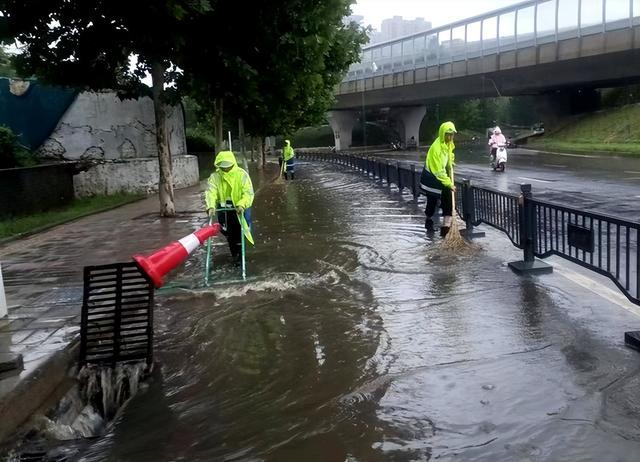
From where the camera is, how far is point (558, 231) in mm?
6711

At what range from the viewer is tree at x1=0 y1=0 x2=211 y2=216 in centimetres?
1082

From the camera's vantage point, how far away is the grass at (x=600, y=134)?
3300cm

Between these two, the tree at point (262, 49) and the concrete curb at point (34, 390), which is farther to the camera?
the tree at point (262, 49)

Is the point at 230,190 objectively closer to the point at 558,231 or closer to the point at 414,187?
the point at 558,231

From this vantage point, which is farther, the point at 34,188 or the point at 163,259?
the point at 34,188

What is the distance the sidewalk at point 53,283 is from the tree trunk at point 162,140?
1.28 ft

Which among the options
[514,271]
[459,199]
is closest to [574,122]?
[459,199]

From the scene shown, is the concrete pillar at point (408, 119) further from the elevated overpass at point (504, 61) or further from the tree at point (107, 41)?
the tree at point (107, 41)

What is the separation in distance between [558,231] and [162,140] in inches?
363

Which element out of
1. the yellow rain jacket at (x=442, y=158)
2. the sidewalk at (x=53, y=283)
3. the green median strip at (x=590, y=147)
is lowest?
the sidewalk at (x=53, y=283)

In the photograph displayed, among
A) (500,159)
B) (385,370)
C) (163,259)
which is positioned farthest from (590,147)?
(163,259)

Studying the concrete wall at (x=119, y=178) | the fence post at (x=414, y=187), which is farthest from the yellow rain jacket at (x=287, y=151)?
the fence post at (x=414, y=187)

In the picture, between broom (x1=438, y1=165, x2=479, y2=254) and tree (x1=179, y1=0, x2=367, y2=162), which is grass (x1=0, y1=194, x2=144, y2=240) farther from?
broom (x1=438, y1=165, x2=479, y2=254)

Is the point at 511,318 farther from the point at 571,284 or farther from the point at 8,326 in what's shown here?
the point at 8,326
